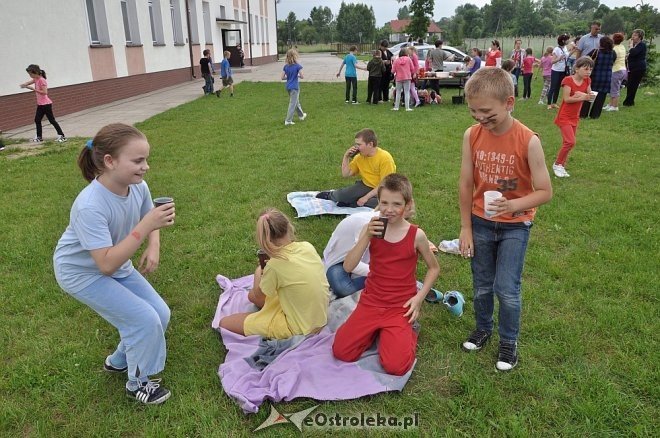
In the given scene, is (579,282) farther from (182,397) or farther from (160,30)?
(160,30)

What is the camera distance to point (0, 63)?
36.2ft

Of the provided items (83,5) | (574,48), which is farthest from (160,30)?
(574,48)

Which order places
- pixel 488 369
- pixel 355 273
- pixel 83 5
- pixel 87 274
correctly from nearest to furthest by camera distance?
1. pixel 87 274
2. pixel 488 369
3. pixel 355 273
4. pixel 83 5

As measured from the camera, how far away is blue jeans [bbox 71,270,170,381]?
255 centimetres

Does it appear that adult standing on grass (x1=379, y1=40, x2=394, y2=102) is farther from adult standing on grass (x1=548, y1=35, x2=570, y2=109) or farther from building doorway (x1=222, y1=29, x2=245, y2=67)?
building doorway (x1=222, y1=29, x2=245, y2=67)

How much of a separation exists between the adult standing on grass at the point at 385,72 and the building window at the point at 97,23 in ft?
31.0

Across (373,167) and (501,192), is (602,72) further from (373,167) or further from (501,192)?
(501,192)

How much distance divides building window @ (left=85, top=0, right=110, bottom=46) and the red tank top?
53.0ft

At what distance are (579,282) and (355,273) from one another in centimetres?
198

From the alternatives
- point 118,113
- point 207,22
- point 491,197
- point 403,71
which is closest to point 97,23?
point 118,113

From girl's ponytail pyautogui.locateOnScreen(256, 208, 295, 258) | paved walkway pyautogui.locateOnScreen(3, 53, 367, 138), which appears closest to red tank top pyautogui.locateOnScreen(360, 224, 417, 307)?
girl's ponytail pyautogui.locateOnScreen(256, 208, 295, 258)

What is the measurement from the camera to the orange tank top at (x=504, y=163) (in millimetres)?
2688

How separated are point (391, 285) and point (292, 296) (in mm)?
A: 685

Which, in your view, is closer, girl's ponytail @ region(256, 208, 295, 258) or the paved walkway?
girl's ponytail @ region(256, 208, 295, 258)
